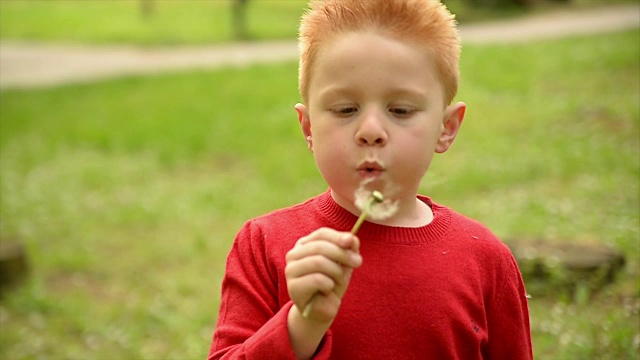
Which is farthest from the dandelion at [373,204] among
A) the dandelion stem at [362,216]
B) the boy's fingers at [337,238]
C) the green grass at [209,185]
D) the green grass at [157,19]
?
the green grass at [157,19]

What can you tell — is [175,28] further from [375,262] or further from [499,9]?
[375,262]

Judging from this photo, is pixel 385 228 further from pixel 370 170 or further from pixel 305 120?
pixel 305 120

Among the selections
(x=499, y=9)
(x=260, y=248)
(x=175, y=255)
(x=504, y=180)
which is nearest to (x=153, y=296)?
(x=175, y=255)

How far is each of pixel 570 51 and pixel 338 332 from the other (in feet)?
41.3

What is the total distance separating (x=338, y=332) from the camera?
75.2 inches

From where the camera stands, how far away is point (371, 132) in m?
1.82

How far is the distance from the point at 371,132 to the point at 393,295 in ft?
1.21

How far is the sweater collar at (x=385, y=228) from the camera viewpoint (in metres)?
1.98

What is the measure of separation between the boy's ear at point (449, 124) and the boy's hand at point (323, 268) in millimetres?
518

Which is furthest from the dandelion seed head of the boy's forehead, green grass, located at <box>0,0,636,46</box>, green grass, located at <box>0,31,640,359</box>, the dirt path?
green grass, located at <box>0,0,636,46</box>

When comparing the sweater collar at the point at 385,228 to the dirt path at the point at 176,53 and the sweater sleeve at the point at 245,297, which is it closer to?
the sweater sleeve at the point at 245,297

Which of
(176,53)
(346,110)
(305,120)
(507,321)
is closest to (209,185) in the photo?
(305,120)

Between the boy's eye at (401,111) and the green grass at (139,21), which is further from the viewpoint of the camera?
the green grass at (139,21)

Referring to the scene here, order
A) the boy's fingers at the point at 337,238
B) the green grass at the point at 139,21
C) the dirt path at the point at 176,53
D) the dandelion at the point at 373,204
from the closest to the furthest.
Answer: the boy's fingers at the point at 337,238
the dandelion at the point at 373,204
the dirt path at the point at 176,53
the green grass at the point at 139,21
